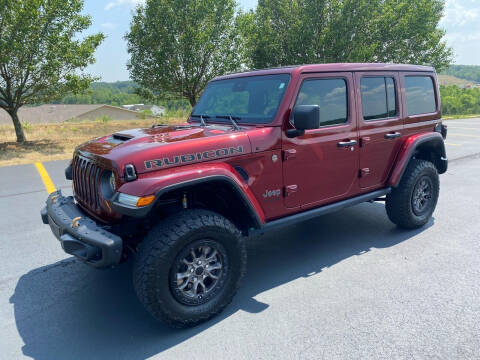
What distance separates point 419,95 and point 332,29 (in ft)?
56.4

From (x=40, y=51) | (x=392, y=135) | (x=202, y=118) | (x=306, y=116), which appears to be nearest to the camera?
(x=306, y=116)

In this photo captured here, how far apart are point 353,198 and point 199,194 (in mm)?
1771

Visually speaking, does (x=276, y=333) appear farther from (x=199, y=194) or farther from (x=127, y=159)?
(x=127, y=159)

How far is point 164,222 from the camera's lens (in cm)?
285

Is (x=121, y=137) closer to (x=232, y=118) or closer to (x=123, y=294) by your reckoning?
(x=232, y=118)

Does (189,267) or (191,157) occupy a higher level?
(191,157)

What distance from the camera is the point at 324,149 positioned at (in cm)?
368

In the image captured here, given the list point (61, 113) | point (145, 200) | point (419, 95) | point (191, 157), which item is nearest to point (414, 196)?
point (419, 95)

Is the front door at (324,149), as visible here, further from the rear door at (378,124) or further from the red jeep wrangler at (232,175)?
the rear door at (378,124)

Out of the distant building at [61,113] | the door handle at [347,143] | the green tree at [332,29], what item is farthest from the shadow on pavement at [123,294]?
the distant building at [61,113]

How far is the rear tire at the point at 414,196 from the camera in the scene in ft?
14.8

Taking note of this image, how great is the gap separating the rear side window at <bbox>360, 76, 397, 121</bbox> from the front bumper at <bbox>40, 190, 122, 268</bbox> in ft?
9.32

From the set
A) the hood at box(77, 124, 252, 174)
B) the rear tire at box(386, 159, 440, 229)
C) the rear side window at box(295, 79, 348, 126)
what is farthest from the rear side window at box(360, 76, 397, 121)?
the hood at box(77, 124, 252, 174)

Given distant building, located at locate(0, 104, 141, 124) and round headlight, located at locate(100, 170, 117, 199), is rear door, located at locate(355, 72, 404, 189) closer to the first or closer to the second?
round headlight, located at locate(100, 170, 117, 199)
